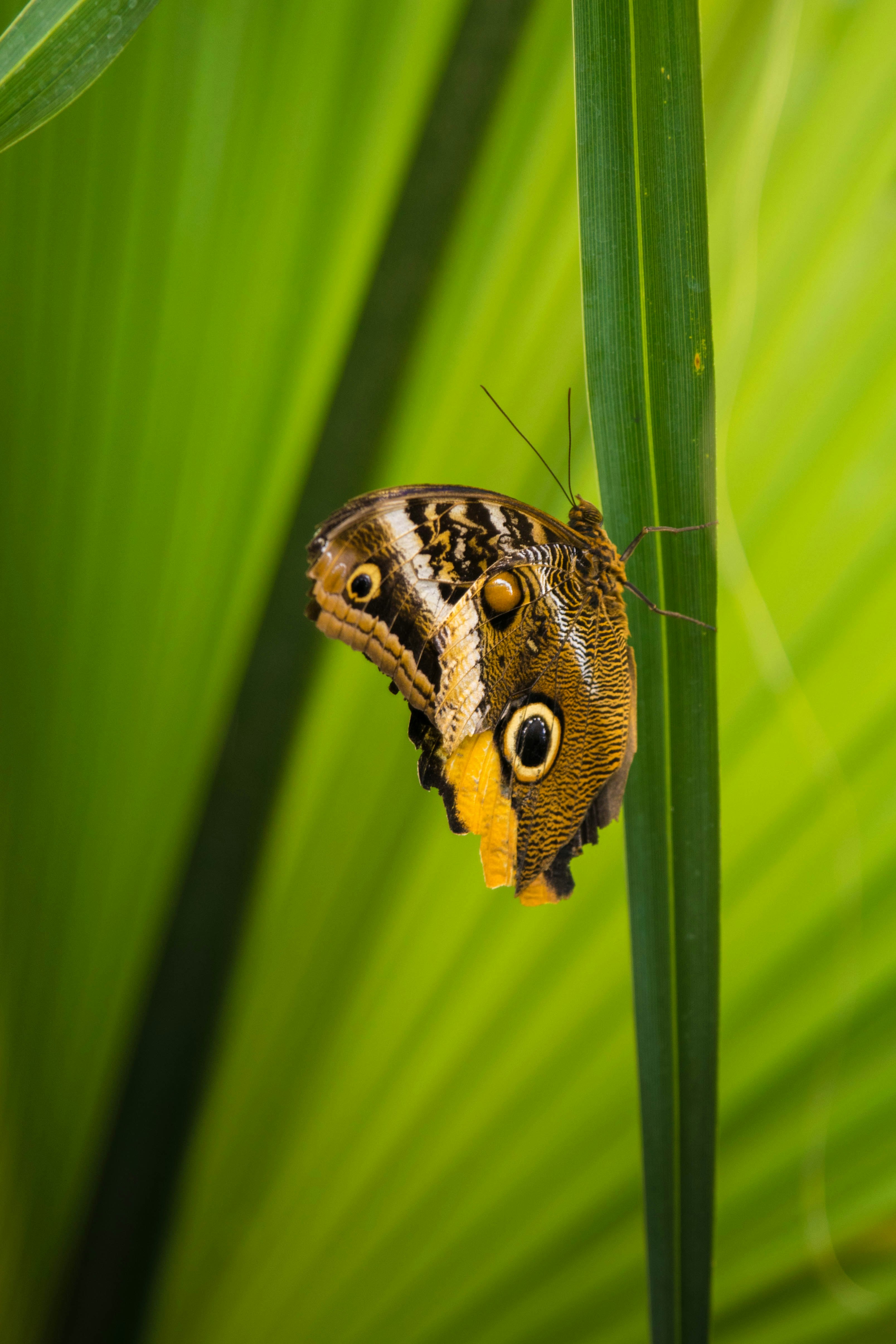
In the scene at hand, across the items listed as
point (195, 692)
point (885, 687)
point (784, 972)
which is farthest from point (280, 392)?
point (784, 972)

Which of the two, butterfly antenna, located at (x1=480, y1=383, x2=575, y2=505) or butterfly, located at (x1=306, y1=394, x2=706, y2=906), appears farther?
butterfly antenna, located at (x1=480, y1=383, x2=575, y2=505)

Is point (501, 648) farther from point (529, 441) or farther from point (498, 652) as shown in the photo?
point (529, 441)

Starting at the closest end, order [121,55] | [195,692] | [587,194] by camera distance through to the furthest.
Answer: [587,194] < [121,55] < [195,692]

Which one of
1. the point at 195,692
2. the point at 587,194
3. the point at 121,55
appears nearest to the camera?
the point at 587,194

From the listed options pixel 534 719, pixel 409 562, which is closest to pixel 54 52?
pixel 409 562

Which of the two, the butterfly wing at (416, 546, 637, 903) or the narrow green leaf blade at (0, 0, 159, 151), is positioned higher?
the narrow green leaf blade at (0, 0, 159, 151)

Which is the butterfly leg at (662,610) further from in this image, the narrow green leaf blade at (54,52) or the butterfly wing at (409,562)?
the narrow green leaf blade at (54,52)

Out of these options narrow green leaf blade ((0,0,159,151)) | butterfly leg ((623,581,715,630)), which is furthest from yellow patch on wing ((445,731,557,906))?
narrow green leaf blade ((0,0,159,151))

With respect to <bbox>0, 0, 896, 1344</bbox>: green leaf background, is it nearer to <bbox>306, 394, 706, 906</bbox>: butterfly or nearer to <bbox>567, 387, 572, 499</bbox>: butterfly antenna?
<bbox>567, 387, 572, 499</bbox>: butterfly antenna

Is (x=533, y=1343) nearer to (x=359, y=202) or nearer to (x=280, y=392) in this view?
(x=280, y=392)
